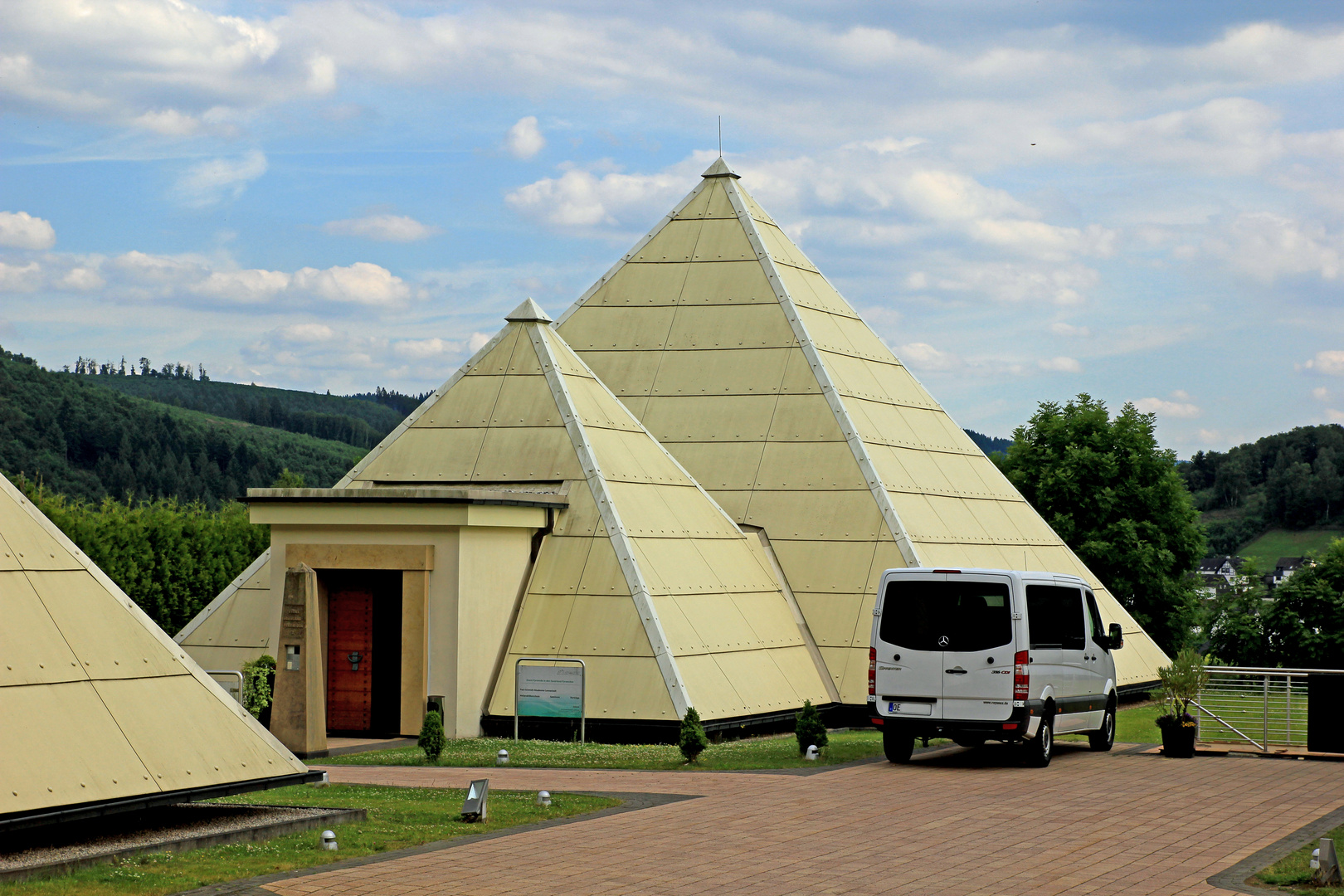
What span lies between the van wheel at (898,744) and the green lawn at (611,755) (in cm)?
77

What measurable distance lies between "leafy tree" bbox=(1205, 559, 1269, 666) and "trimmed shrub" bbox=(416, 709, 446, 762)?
77.9 ft

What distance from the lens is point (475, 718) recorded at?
922 inches

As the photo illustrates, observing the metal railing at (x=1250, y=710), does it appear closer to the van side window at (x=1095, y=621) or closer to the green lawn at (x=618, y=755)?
the van side window at (x=1095, y=621)

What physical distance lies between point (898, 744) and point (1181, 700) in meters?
4.71

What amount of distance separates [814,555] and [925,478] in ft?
12.4

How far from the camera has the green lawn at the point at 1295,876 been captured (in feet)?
35.4

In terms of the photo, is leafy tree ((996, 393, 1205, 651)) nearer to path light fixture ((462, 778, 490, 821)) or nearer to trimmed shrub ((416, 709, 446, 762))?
trimmed shrub ((416, 709, 446, 762))

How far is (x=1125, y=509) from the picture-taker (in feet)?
156

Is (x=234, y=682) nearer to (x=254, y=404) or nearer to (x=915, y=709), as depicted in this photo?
(x=915, y=709)

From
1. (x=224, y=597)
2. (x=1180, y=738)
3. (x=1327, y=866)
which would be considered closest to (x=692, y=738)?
(x=1180, y=738)

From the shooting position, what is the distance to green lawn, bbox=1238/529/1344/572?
3917 inches

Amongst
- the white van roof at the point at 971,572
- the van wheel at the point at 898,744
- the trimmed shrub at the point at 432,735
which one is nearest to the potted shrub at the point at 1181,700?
Result: the white van roof at the point at 971,572

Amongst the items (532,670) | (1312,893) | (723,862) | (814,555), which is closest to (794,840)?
(723,862)

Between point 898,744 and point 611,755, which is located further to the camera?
point 611,755
